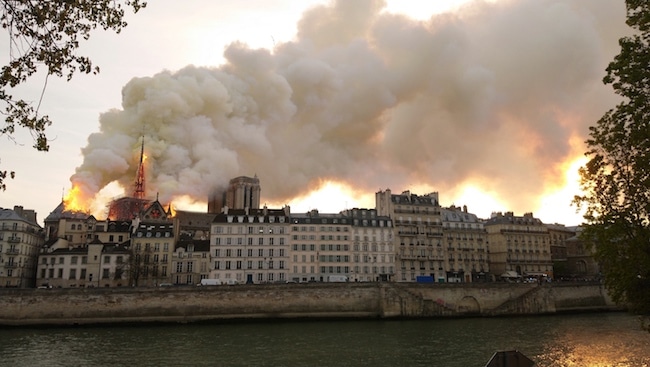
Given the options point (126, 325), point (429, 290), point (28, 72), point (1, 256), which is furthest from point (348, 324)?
point (1, 256)

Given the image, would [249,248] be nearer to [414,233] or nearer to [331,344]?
[414,233]

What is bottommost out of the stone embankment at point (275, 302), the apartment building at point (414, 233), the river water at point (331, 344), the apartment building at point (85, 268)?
the river water at point (331, 344)

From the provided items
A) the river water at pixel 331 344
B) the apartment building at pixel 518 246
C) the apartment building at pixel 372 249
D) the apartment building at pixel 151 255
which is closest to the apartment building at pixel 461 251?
the apartment building at pixel 518 246

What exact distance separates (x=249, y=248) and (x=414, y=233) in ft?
93.6

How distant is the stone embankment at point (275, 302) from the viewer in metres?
49.4

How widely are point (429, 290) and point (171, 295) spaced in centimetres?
3008

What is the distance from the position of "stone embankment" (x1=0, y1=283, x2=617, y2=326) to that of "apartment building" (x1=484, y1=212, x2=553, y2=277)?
27.2m

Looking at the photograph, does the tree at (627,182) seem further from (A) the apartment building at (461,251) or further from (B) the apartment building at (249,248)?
(A) the apartment building at (461,251)

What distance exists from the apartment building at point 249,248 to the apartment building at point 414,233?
64.6ft

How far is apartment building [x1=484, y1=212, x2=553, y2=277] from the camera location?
9131 cm

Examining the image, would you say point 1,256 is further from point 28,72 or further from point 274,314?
point 28,72

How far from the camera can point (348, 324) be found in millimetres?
50125

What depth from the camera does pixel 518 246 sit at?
92625 millimetres

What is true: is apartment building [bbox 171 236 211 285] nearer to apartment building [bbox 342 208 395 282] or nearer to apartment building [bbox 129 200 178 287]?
apartment building [bbox 129 200 178 287]
